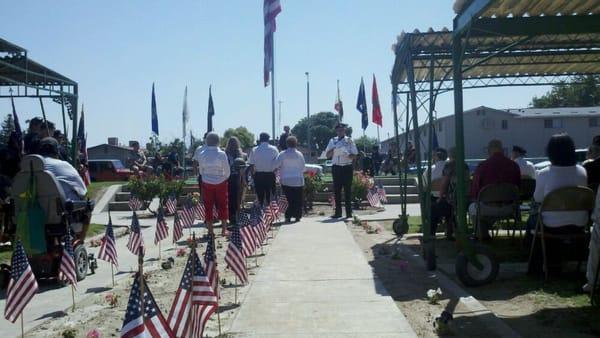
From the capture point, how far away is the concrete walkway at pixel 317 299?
5594mm

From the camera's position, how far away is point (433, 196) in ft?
37.1

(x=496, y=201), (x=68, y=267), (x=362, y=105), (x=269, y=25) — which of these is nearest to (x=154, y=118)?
(x=362, y=105)

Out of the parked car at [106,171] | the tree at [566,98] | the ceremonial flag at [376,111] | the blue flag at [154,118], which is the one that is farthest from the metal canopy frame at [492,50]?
the tree at [566,98]

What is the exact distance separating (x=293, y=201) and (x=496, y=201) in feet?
20.8

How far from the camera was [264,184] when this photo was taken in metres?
14.1

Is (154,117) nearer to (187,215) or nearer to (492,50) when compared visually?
(187,215)

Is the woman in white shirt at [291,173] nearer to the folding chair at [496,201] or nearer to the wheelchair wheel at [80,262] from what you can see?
the folding chair at [496,201]

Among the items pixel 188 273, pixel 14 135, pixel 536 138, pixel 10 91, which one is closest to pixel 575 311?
pixel 188 273

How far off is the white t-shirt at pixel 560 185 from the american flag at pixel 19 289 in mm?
5219

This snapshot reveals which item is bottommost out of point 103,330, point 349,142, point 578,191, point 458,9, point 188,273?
A: point 103,330

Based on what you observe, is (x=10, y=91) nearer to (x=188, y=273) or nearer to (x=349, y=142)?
(x=349, y=142)

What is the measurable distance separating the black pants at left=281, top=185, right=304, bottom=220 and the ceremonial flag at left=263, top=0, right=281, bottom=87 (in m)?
6.81

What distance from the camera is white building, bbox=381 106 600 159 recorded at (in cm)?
5119

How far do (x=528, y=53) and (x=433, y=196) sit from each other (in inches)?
145
